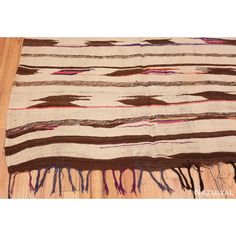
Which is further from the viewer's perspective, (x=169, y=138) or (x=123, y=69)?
(x=123, y=69)

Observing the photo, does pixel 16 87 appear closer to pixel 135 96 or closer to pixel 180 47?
pixel 135 96

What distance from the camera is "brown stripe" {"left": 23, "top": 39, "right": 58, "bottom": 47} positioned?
2.23 m

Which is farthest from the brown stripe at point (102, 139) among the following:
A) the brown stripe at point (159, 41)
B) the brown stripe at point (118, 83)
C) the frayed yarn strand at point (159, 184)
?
the brown stripe at point (159, 41)

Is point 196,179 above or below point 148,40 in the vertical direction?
below

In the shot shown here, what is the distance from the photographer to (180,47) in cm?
223

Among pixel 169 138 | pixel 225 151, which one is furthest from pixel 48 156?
pixel 225 151

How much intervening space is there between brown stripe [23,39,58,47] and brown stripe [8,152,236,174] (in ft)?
2.93

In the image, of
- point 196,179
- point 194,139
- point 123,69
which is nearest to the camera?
point 196,179

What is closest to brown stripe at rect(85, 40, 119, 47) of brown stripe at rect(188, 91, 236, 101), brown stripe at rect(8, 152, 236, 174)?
brown stripe at rect(188, 91, 236, 101)

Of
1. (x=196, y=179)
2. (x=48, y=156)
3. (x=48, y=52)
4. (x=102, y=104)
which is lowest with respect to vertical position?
(x=196, y=179)

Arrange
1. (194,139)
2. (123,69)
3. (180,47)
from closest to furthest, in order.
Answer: (194,139), (123,69), (180,47)

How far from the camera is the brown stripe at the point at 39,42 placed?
2.23 meters

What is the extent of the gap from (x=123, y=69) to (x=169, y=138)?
55 cm

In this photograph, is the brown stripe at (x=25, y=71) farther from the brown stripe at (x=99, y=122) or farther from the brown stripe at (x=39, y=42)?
the brown stripe at (x=99, y=122)
